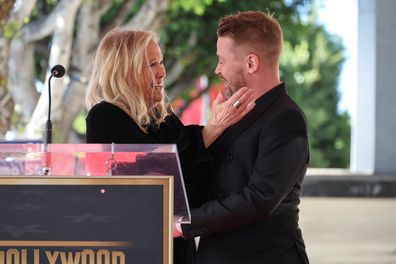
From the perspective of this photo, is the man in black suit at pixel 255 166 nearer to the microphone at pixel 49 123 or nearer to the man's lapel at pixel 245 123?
the man's lapel at pixel 245 123

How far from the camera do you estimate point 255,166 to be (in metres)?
3.64

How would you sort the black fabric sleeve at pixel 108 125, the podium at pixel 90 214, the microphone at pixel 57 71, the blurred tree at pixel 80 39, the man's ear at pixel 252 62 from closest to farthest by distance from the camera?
the podium at pixel 90 214 → the microphone at pixel 57 71 → the black fabric sleeve at pixel 108 125 → the man's ear at pixel 252 62 → the blurred tree at pixel 80 39

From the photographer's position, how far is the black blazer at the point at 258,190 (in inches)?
141

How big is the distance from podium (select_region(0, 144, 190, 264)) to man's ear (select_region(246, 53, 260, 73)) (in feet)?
2.71

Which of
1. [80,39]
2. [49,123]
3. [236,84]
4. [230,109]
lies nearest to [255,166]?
[230,109]

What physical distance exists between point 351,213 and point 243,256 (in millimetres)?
12780

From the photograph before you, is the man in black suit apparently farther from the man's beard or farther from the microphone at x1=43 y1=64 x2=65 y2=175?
the microphone at x1=43 y1=64 x2=65 y2=175

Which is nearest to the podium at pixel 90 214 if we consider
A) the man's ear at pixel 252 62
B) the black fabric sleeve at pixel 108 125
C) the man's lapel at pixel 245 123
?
the black fabric sleeve at pixel 108 125

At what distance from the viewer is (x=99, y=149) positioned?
313 cm

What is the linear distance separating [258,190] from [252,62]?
0.53 meters

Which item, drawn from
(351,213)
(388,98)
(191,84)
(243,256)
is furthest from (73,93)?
(191,84)

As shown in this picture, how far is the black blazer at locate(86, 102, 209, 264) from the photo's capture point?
3.69 m

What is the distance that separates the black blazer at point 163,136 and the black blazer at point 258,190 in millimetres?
78

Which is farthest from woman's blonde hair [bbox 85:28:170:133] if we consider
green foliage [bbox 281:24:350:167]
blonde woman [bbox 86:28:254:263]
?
green foliage [bbox 281:24:350:167]
